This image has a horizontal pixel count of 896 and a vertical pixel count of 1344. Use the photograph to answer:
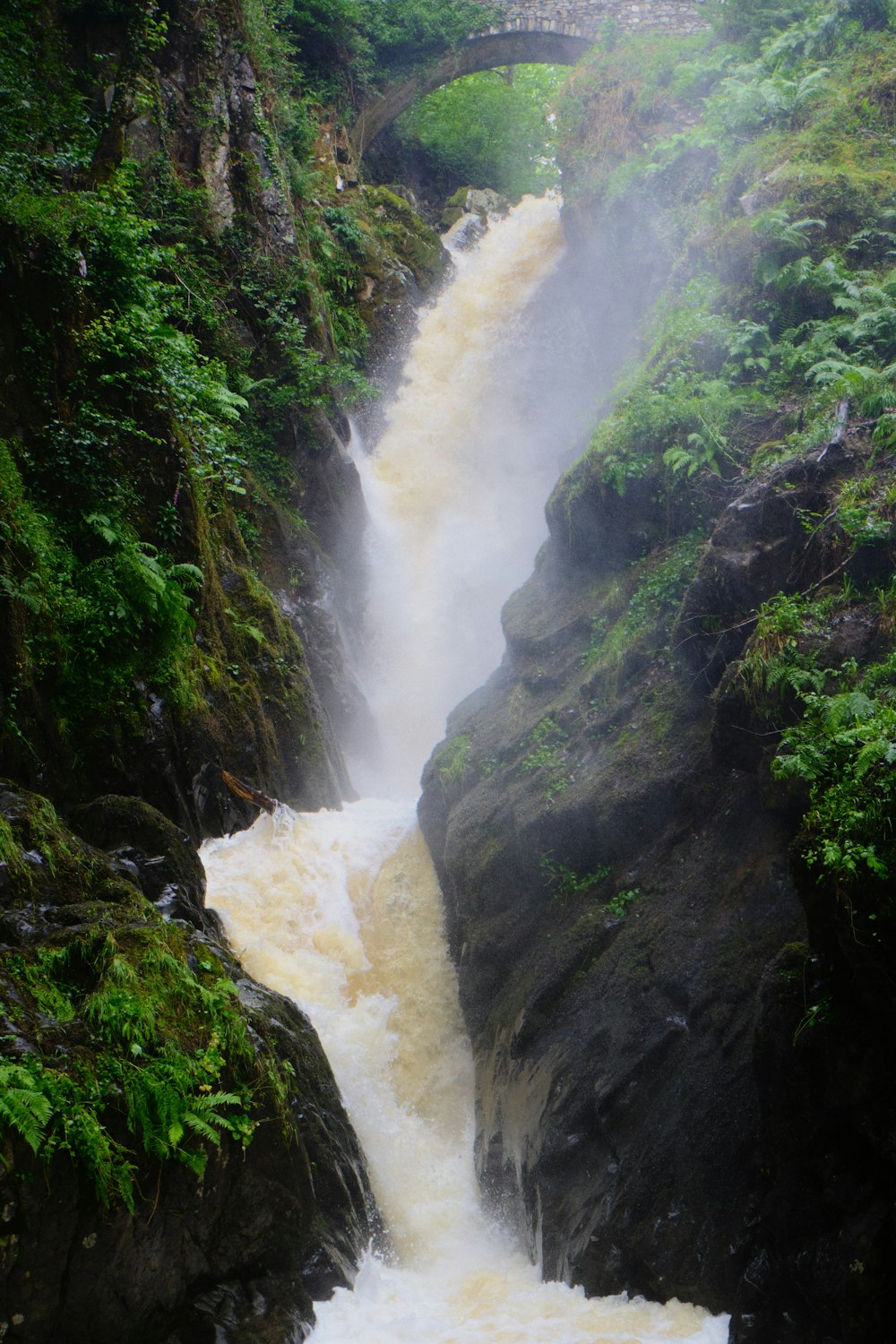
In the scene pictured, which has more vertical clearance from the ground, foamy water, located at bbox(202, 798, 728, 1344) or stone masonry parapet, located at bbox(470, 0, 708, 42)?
stone masonry parapet, located at bbox(470, 0, 708, 42)

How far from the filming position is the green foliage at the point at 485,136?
92.7ft

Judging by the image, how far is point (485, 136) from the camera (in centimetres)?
2900

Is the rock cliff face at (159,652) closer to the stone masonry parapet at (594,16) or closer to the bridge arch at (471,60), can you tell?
the bridge arch at (471,60)

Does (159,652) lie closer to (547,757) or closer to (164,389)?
(164,389)

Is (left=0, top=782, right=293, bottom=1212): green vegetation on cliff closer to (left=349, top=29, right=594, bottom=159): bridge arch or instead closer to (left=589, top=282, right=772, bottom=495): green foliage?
(left=589, top=282, right=772, bottom=495): green foliage

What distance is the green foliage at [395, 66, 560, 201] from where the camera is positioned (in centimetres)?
2827

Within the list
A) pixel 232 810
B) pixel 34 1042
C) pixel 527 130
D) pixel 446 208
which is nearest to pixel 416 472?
pixel 232 810

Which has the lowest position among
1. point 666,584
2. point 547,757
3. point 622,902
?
point 622,902

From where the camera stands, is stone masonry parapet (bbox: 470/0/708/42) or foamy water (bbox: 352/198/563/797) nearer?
foamy water (bbox: 352/198/563/797)

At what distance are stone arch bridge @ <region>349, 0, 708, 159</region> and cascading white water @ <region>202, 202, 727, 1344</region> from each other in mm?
6328

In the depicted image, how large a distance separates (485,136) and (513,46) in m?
4.28

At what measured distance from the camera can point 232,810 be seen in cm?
1039

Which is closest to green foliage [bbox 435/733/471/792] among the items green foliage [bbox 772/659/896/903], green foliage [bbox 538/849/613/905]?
green foliage [bbox 538/849/613/905]

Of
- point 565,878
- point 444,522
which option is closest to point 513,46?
point 444,522
